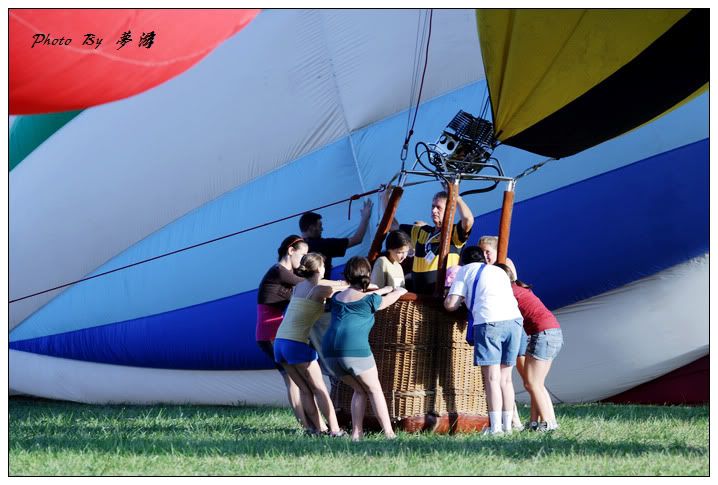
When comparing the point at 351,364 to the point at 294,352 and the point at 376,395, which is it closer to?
the point at 376,395

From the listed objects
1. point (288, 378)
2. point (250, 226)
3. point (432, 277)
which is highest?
point (250, 226)

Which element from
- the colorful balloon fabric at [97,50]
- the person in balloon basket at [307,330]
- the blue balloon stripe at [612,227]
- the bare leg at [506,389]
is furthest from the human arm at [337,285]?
the blue balloon stripe at [612,227]

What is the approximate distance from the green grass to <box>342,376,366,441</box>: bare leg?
7cm

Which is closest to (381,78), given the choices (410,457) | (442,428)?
(442,428)

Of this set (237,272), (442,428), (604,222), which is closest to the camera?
(442,428)

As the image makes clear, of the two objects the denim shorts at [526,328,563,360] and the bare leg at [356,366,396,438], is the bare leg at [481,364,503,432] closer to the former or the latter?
the denim shorts at [526,328,563,360]

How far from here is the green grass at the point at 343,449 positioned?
4.01 metres

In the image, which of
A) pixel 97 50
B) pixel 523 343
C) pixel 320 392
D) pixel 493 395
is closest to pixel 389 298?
pixel 320 392

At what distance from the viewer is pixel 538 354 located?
5180mm

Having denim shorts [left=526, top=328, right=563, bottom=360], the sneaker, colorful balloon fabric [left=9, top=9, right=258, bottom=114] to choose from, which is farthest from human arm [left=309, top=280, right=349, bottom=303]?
colorful balloon fabric [left=9, top=9, right=258, bottom=114]

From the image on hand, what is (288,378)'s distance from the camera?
17.1 ft

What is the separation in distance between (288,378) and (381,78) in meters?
2.48

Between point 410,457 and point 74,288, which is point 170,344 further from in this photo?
point 410,457

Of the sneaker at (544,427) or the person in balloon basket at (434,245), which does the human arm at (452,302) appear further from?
the sneaker at (544,427)
